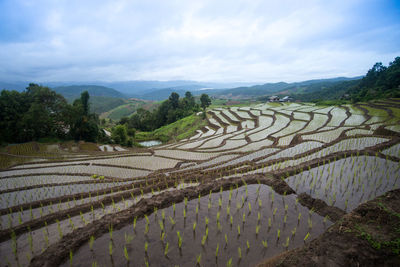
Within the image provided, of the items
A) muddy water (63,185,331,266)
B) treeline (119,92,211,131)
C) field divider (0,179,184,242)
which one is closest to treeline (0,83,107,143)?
field divider (0,179,184,242)

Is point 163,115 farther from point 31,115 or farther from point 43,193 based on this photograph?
point 43,193

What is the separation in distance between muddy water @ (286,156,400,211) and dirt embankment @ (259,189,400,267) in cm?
107

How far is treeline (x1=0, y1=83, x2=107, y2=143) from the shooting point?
69.7 feet

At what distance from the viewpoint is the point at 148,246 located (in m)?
3.99

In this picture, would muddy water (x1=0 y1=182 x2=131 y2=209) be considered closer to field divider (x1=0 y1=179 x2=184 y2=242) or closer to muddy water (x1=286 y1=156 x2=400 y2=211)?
field divider (x1=0 y1=179 x2=184 y2=242)

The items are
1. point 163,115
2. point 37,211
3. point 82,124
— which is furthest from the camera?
point 163,115

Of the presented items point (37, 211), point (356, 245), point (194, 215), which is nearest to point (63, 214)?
point (37, 211)

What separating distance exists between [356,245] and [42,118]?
30.9 metres

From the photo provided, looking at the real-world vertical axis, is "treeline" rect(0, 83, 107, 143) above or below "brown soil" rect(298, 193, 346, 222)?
above

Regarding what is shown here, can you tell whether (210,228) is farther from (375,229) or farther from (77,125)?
(77,125)

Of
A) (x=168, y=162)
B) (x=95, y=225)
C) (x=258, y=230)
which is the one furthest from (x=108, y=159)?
(x=258, y=230)

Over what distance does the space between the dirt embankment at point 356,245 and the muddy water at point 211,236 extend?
1.66 feet

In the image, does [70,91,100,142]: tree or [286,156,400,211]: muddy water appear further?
[70,91,100,142]: tree

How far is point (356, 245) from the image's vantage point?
3439 mm
